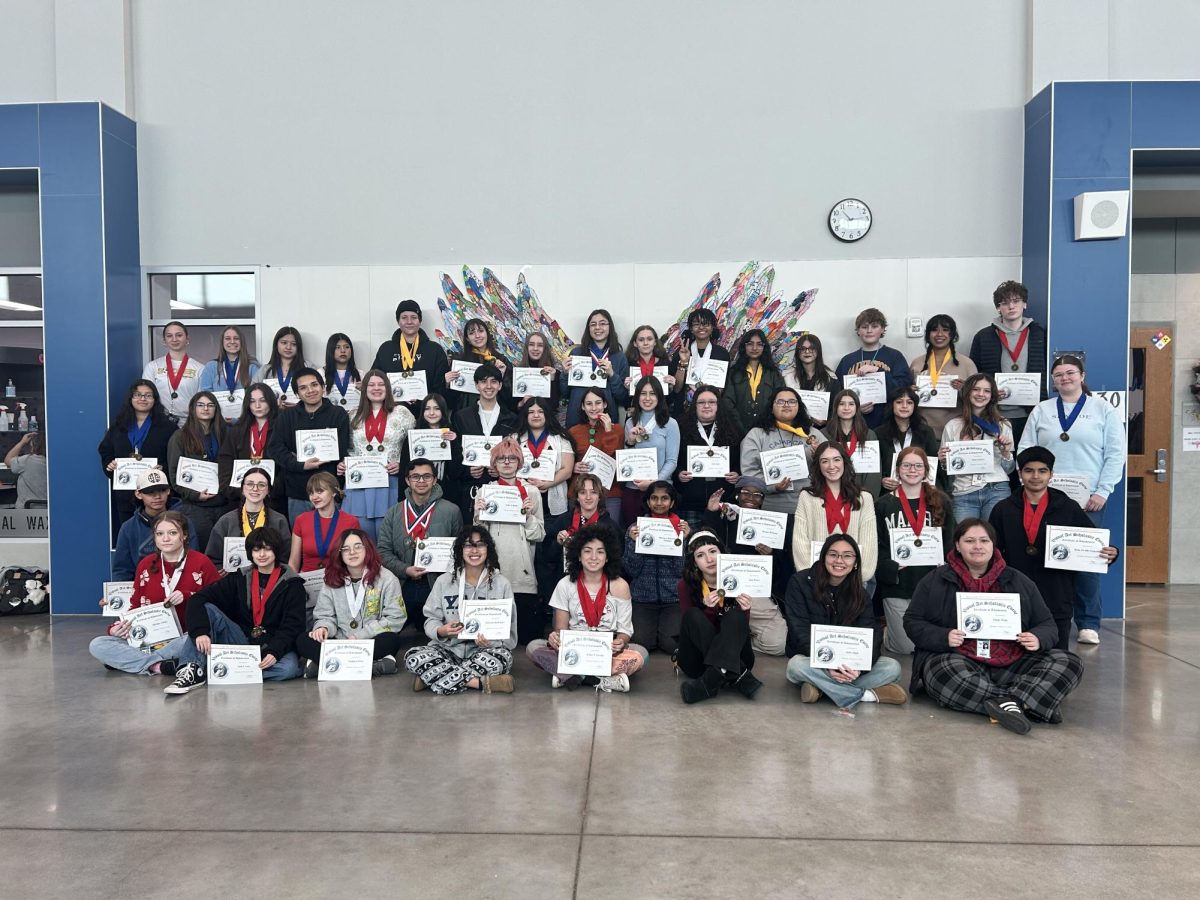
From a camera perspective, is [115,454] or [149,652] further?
[115,454]

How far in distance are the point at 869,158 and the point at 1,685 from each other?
7.27 m

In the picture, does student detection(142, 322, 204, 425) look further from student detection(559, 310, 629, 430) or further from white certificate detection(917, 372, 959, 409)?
white certificate detection(917, 372, 959, 409)

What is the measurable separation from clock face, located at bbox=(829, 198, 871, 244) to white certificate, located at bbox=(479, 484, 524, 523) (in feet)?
12.2

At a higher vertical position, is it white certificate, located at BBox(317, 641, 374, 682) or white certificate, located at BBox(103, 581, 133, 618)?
white certificate, located at BBox(103, 581, 133, 618)

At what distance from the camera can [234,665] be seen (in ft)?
18.1

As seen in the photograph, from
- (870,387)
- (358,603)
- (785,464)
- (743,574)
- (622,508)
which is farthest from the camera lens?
(870,387)

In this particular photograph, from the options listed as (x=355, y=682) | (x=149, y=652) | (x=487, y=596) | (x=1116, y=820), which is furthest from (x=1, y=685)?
(x=1116, y=820)

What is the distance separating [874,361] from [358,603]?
4.23 m

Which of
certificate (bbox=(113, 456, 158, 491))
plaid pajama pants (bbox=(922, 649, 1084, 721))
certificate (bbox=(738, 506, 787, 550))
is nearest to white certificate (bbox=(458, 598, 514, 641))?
certificate (bbox=(738, 506, 787, 550))

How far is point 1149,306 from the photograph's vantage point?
29.7ft

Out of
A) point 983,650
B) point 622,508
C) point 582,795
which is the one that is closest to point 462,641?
point 622,508

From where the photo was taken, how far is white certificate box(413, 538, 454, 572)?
6266mm

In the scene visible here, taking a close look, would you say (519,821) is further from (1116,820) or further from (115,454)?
(115,454)

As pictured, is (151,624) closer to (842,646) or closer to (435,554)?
(435,554)
